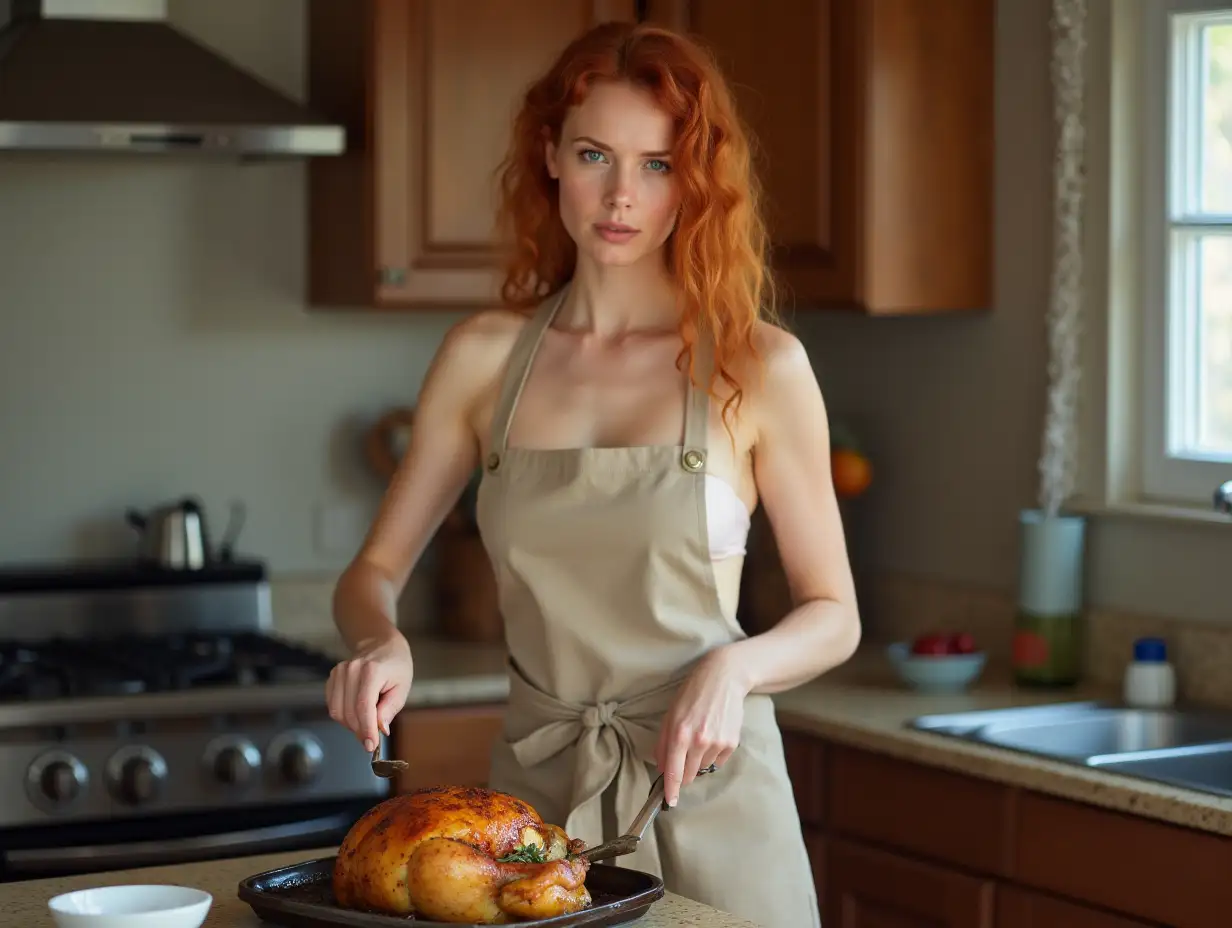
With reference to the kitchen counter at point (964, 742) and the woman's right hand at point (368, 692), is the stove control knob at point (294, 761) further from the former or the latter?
the woman's right hand at point (368, 692)

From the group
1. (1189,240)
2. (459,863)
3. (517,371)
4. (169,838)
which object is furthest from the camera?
(1189,240)

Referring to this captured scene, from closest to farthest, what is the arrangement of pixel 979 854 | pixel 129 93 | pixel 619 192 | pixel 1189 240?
pixel 619 192
pixel 979 854
pixel 1189 240
pixel 129 93

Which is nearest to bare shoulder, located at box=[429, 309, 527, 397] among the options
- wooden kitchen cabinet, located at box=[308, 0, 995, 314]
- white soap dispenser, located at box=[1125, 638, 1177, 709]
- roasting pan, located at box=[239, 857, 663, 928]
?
roasting pan, located at box=[239, 857, 663, 928]

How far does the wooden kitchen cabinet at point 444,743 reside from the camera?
9.38ft

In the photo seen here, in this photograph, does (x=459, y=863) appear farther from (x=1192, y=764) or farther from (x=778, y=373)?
(x=1192, y=764)

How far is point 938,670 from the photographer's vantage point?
2.85 m

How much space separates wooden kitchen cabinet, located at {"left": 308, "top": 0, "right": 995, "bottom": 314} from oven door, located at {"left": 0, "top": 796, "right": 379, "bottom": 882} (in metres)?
0.87

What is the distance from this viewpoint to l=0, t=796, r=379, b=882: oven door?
262cm

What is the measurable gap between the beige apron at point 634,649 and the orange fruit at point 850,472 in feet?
4.63


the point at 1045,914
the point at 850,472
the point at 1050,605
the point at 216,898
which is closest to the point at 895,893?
the point at 1045,914

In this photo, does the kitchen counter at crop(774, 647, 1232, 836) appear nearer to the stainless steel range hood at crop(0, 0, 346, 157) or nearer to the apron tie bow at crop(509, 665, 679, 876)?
the apron tie bow at crop(509, 665, 679, 876)

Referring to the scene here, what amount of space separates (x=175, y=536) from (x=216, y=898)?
1811 millimetres

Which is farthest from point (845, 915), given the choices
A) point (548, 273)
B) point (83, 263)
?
point (83, 263)

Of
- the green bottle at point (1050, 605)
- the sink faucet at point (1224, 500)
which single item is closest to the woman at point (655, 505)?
the sink faucet at point (1224, 500)
